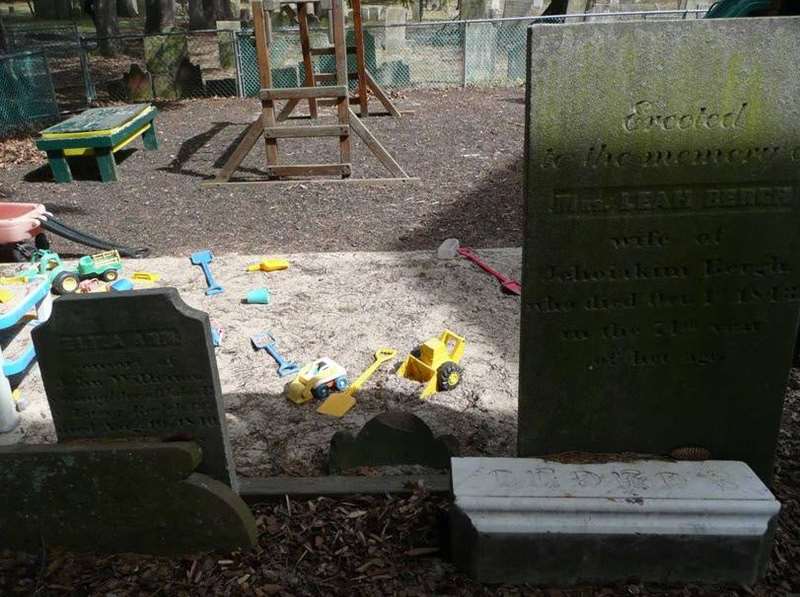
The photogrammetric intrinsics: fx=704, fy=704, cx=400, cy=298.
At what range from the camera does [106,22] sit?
72.1 ft

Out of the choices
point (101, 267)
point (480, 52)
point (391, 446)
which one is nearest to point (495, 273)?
point (391, 446)

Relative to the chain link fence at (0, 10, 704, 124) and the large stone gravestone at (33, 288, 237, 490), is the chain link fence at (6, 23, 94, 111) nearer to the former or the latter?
the chain link fence at (0, 10, 704, 124)

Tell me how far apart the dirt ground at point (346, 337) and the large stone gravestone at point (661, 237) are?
89cm

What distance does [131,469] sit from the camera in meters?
2.47

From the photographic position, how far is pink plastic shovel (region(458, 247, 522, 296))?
492 cm

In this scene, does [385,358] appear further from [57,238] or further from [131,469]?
[57,238]

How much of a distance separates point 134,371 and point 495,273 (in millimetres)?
3169

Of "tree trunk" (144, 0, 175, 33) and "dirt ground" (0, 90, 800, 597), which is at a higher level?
"tree trunk" (144, 0, 175, 33)

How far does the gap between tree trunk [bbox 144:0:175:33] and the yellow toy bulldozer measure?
18940 mm

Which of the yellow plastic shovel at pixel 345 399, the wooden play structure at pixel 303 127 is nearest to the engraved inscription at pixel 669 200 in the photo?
the yellow plastic shovel at pixel 345 399

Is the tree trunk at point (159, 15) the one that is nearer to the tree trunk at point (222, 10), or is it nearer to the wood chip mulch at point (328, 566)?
the tree trunk at point (222, 10)

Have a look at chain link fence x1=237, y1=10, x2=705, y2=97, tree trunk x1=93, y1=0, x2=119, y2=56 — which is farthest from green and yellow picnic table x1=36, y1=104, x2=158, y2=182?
tree trunk x1=93, y1=0, x2=119, y2=56

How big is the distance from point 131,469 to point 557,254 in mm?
1659

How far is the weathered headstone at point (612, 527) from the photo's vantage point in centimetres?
232
